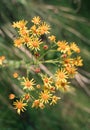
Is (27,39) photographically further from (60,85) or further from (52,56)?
(52,56)

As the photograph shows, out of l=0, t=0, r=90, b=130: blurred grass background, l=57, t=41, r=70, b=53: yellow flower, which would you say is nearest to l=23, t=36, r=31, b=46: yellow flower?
l=57, t=41, r=70, b=53: yellow flower

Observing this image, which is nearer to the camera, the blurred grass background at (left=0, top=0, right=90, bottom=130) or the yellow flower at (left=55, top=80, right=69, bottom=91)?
the yellow flower at (left=55, top=80, right=69, bottom=91)

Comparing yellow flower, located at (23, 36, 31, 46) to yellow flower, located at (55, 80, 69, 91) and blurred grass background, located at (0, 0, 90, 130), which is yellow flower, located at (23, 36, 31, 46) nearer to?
yellow flower, located at (55, 80, 69, 91)

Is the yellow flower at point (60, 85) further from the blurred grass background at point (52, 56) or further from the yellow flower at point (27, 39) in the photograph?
the blurred grass background at point (52, 56)

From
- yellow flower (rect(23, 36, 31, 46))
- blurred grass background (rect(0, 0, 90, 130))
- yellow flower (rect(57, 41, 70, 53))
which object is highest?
blurred grass background (rect(0, 0, 90, 130))

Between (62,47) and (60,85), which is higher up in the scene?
(62,47)

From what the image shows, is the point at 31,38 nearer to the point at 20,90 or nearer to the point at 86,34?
the point at 20,90

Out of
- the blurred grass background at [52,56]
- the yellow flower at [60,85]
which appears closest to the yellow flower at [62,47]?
the yellow flower at [60,85]

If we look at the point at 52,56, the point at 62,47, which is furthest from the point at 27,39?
the point at 52,56

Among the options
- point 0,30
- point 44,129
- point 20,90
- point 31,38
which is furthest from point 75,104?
point 31,38

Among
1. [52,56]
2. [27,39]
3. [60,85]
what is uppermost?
[52,56]
